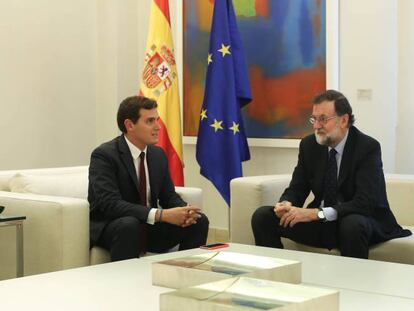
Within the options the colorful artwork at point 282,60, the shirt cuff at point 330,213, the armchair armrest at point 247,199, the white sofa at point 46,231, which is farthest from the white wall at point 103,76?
the white sofa at point 46,231

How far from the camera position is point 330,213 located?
12.7ft

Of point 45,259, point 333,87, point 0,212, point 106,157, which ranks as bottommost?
point 45,259

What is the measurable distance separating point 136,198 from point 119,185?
124 mm

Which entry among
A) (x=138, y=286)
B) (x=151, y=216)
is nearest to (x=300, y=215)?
(x=151, y=216)

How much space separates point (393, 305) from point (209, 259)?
0.65m

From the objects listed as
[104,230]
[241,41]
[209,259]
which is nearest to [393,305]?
[209,259]

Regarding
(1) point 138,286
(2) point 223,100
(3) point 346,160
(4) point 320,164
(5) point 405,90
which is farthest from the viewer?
(2) point 223,100

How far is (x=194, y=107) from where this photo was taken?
6.51m

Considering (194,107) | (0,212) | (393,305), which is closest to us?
(393,305)

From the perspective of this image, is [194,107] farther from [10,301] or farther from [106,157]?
[10,301]

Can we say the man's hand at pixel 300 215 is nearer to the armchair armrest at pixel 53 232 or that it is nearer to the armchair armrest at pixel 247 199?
the armchair armrest at pixel 247 199

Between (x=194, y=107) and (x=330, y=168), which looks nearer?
(x=330, y=168)

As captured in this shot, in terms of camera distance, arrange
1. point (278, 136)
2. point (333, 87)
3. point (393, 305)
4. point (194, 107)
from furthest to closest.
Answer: point (194, 107) → point (278, 136) → point (333, 87) → point (393, 305)

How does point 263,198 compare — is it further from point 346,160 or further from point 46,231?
point 46,231
